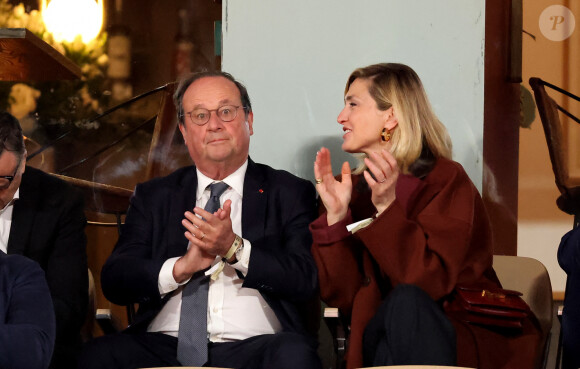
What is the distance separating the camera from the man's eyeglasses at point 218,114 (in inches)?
117

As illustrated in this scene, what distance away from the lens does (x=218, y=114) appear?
117 inches

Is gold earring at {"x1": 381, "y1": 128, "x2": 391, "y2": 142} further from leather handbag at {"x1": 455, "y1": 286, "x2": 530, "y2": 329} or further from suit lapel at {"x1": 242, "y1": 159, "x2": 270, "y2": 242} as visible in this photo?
leather handbag at {"x1": 455, "y1": 286, "x2": 530, "y2": 329}

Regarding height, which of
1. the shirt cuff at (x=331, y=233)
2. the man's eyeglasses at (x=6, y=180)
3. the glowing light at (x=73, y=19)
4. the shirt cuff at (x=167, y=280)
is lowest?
the shirt cuff at (x=167, y=280)

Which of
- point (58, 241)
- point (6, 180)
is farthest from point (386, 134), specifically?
point (6, 180)

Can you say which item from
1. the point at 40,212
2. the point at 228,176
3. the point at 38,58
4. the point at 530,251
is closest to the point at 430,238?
the point at 228,176

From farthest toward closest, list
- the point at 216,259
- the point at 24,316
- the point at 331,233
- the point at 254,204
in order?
the point at 254,204 < the point at 216,259 < the point at 331,233 < the point at 24,316

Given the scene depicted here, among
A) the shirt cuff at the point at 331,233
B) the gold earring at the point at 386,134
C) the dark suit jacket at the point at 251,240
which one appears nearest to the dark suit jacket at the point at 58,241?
the dark suit jacket at the point at 251,240

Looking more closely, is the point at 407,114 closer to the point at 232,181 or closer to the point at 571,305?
the point at 232,181

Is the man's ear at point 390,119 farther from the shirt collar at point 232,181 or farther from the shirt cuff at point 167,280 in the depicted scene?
the shirt cuff at point 167,280

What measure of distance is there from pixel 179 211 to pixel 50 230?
17.1 inches

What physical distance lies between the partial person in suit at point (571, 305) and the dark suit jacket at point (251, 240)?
0.78m

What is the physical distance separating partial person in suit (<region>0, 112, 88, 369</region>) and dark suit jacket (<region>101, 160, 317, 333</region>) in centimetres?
13

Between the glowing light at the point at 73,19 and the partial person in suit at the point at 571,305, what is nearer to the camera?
Answer: the partial person in suit at the point at 571,305

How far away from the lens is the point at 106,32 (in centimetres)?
351
